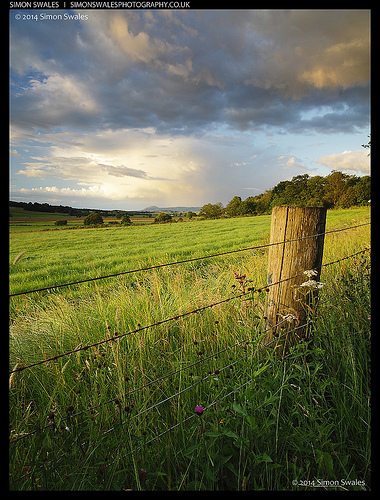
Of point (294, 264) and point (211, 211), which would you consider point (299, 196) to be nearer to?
point (211, 211)

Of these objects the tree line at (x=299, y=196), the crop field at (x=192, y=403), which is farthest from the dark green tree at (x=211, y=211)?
the crop field at (x=192, y=403)

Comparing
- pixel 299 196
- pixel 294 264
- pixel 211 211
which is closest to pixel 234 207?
pixel 211 211

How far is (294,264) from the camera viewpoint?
264 cm

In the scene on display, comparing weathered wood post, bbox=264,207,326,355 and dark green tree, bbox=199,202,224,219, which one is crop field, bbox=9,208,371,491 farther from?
dark green tree, bbox=199,202,224,219

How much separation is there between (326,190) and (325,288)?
261 feet

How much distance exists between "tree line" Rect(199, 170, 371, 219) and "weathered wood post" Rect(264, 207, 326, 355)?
6826 centimetres

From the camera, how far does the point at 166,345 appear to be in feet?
10.1

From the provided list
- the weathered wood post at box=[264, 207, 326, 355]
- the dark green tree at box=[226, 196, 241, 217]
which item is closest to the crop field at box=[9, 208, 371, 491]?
the weathered wood post at box=[264, 207, 326, 355]

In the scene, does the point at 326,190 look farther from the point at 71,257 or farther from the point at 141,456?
the point at 141,456

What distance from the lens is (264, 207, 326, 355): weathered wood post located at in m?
2.62

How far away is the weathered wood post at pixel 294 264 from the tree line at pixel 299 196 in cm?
6826

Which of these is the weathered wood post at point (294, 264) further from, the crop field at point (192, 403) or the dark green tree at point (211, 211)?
the dark green tree at point (211, 211)
